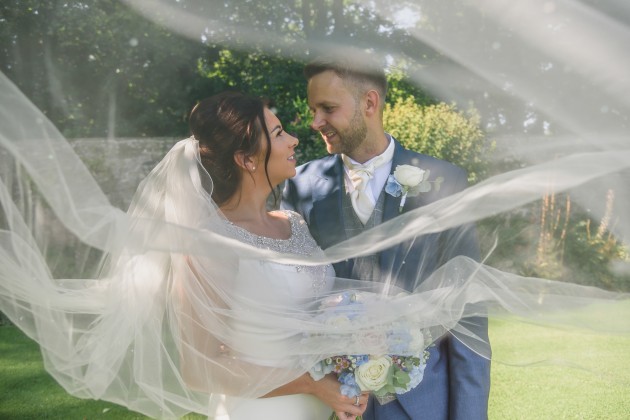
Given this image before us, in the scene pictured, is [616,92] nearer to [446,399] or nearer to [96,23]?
[446,399]

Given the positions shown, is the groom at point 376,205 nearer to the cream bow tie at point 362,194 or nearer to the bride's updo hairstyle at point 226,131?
the cream bow tie at point 362,194

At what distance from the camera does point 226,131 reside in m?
2.72

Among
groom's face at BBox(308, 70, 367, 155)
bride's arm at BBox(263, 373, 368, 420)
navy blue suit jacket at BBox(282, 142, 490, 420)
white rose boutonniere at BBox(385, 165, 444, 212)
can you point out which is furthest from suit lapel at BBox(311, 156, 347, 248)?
bride's arm at BBox(263, 373, 368, 420)

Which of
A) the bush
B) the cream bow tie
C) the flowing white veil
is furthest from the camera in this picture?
the bush

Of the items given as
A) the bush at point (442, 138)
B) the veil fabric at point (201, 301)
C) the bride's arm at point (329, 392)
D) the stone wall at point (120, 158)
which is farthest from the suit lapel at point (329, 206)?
the stone wall at point (120, 158)

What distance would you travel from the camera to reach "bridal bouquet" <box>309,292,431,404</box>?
2.28 m

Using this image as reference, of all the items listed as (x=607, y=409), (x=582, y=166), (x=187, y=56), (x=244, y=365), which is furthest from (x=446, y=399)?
(x=187, y=56)

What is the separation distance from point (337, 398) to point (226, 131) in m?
1.12

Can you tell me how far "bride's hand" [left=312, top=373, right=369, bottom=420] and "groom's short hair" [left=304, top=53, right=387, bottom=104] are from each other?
137 centimetres

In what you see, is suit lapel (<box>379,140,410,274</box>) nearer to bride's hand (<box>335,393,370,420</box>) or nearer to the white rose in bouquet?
the white rose in bouquet

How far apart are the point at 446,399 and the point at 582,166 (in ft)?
3.51

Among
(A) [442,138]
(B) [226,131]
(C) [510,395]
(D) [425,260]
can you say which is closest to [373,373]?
(D) [425,260]

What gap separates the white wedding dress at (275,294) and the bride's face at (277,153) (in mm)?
289

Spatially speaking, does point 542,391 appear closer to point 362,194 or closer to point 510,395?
point 510,395
